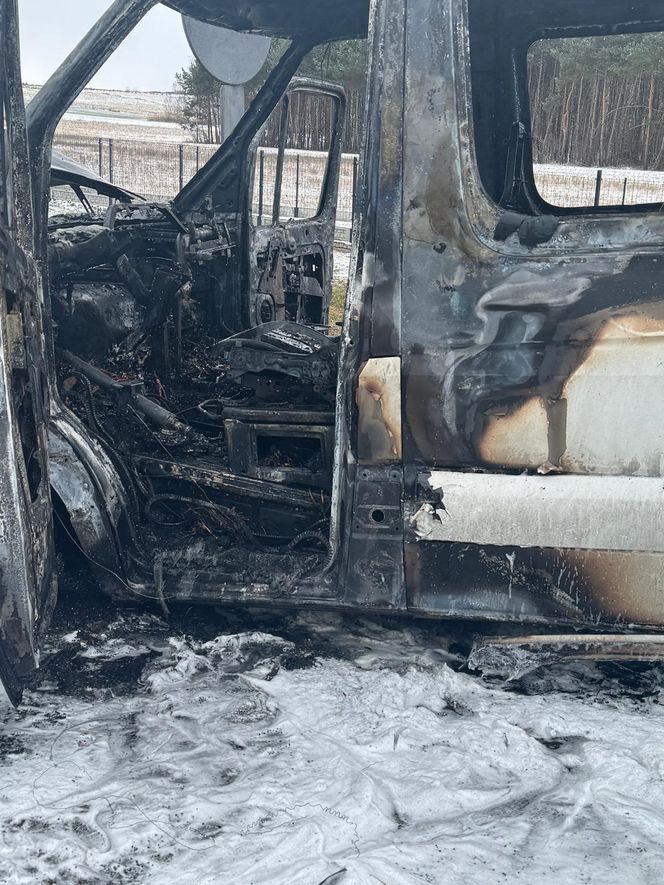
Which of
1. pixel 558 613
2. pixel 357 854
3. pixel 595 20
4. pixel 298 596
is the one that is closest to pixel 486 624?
pixel 558 613

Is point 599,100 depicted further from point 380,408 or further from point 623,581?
point 623,581

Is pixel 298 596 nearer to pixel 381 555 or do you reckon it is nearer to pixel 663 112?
pixel 381 555

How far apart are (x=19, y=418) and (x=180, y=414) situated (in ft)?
4.17

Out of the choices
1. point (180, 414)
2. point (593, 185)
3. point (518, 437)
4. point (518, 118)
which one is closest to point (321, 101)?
point (180, 414)

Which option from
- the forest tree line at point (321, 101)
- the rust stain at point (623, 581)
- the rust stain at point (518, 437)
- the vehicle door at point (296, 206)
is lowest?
the rust stain at point (623, 581)

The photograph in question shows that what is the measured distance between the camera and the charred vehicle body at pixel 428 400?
7.95 ft

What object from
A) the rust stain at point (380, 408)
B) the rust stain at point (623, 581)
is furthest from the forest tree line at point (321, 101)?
the rust stain at point (623, 581)

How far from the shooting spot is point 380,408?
8.45 ft

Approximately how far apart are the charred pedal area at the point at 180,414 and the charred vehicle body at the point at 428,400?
0.01 m

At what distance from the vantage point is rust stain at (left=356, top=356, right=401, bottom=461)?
8.35 ft

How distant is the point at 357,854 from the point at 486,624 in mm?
1101

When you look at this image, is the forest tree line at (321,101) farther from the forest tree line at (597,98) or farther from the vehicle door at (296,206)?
the forest tree line at (597,98)

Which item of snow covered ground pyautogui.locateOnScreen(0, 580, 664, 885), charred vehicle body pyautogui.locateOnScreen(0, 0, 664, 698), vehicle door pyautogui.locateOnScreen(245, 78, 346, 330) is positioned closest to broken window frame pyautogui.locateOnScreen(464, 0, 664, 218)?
charred vehicle body pyautogui.locateOnScreen(0, 0, 664, 698)

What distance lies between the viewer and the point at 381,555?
265 cm
